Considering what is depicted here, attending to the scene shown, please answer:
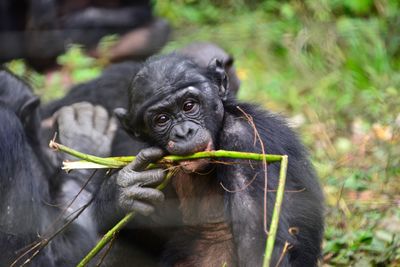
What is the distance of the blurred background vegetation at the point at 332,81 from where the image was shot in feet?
12.1

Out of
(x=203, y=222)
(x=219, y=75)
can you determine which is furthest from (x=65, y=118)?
(x=203, y=222)

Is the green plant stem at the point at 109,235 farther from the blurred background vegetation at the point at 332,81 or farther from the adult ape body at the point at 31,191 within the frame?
the blurred background vegetation at the point at 332,81

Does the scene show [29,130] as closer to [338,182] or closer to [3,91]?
[3,91]

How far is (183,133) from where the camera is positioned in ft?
8.62

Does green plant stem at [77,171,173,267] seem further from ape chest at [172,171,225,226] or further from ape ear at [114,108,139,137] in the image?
ape ear at [114,108,139,137]

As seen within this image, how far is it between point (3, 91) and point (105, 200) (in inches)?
29.9

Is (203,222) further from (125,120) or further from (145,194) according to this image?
(125,120)

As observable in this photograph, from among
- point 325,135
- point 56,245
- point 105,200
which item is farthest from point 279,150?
point 325,135

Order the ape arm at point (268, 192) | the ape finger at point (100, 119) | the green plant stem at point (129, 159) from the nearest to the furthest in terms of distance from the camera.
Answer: the green plant stem at point (129, 159)
the ape arm at point (268, 192)
the ape finger at point (100, 119)

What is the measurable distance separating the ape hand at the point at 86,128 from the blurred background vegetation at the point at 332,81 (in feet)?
3.22

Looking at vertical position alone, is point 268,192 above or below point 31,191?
above

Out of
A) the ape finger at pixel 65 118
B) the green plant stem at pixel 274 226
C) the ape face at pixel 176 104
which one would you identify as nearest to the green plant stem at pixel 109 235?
the ape face at pixel 176 104

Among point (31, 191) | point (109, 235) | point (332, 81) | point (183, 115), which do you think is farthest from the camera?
point (332, 81)

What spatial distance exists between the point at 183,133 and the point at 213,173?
218 millimetres
